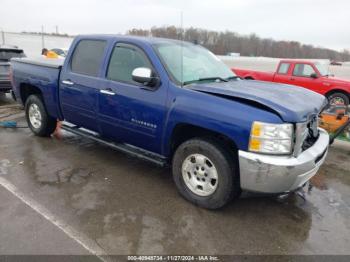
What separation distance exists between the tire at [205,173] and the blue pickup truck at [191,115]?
1 centimetres

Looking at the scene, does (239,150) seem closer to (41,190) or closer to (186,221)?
(186,221)

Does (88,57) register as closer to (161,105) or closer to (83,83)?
(83,83)

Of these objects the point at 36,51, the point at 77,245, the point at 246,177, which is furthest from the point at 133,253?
the point at 36,51

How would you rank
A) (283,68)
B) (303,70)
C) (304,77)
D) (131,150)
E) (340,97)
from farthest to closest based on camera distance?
1. (283,68)
2. (303,70)
3. (304,77)
4. (340,97)
5. (131,150)

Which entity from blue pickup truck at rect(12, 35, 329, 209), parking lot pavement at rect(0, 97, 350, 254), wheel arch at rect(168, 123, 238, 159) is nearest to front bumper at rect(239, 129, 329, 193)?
blue pickup truck at rect(12, 35, 329, 209)

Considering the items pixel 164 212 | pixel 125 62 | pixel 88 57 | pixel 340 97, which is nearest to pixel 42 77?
→ pixel 88 57

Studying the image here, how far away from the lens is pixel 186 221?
333cm

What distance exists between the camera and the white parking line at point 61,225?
9.25 feet

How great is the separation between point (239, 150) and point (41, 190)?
2443 mm

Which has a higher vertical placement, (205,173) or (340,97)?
(340,97)

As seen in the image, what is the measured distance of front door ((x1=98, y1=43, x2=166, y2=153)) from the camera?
12.2 ft

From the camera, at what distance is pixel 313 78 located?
33.7 ft

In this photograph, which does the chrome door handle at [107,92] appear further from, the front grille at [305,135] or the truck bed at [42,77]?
the front grille at [305,135]

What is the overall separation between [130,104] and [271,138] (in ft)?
5.90
